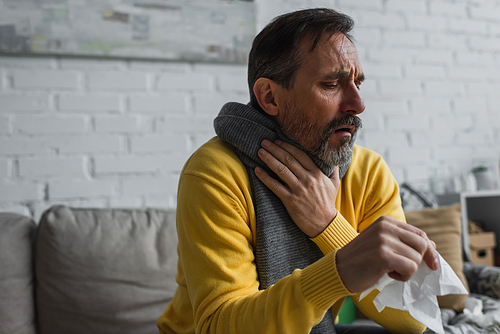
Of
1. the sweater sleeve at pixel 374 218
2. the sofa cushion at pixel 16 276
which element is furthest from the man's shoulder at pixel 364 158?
the sofa cushion at pixel 16 276

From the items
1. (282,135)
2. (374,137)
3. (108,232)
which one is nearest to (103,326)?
(108,232)

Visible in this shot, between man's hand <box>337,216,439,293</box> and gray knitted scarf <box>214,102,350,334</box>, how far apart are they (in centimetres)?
24

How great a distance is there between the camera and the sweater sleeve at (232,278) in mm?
693

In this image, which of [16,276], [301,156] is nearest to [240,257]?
[301,156]

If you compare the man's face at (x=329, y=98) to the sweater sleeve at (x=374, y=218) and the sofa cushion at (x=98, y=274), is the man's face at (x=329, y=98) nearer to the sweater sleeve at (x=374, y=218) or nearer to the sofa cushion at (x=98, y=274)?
the sweater sleeve at (x=374, y=218)

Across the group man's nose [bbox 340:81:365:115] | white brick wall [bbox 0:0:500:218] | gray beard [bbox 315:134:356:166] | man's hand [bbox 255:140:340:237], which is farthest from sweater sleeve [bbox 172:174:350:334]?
white brick wall [bbox 0:0:500:218]

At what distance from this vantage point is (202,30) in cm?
189

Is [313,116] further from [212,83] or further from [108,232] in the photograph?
[212,83]

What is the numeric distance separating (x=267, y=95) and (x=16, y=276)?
1.04 m

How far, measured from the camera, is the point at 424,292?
0.73 meters

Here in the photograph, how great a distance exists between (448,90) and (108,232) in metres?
2.14

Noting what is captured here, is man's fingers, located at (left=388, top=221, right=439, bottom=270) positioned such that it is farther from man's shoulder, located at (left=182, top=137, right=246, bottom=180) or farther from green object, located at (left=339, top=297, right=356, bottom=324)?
green object, located at (left=339, top=297, right=356, bottom=324)

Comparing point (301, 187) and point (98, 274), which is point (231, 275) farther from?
point (98, 274)

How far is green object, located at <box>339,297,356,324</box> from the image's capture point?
5.14 ft
